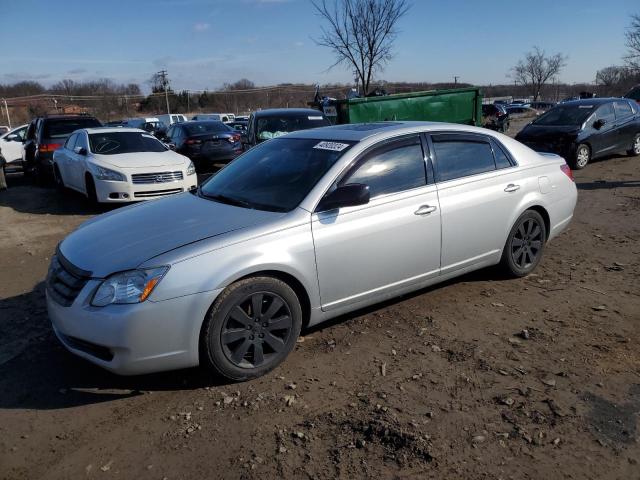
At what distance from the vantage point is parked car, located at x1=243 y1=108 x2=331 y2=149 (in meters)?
10.1

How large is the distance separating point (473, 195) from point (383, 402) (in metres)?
2.15

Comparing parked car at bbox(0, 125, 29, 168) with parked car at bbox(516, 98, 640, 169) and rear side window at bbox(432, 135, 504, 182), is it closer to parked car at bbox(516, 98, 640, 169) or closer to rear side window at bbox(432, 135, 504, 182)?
parked car at bbox(516, 98, 640, 169)

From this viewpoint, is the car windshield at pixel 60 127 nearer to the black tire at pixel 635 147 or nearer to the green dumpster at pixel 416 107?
the green dumpster at pixel 416 107

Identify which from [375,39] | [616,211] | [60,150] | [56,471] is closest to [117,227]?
[56,471]

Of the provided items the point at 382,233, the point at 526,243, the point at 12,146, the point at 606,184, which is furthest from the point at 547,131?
the point at 12,146

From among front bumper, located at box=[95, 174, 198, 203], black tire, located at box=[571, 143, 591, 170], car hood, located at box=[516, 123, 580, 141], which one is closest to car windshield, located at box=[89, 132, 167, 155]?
front bumper, located at box=[95, 174, 198, 203]

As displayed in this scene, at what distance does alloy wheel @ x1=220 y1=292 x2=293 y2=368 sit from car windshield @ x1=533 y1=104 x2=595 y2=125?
11.1m

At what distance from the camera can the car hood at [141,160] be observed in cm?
920

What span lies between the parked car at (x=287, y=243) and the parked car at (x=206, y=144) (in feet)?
30.8

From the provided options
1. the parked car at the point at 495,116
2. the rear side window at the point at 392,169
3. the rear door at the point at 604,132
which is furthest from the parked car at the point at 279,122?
the parked car at the point at 495,116

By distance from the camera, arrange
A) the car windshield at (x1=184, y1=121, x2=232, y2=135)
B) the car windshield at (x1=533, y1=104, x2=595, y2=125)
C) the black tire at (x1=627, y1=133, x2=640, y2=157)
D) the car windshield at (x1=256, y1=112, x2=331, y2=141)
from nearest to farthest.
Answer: the car windshield at (x1=256, y1=112, x2=331, y2=141), the car windshield at (x1=533, y1=104, x2=595, y2=125), the black tire at (x1=627, y1=133, x2=640, y2=157), the car windshield at (x1=184, y1=121, x2=232, y2=135)

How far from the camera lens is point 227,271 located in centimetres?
326

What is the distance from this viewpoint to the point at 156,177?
363 inches

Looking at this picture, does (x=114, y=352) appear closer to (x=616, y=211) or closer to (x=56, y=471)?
(x=56, y=471)
